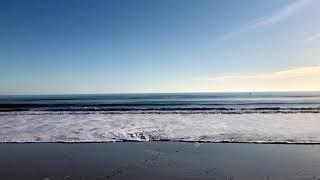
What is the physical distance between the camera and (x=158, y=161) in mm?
10719

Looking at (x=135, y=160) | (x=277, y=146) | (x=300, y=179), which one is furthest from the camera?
(x=277, y=146)

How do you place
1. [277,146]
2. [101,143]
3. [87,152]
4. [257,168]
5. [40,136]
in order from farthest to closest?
[40,136] → [101,143] → [277,146] → [87,152] → [257,168]

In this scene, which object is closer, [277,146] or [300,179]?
[300,179]

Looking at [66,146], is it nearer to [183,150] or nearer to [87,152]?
[87,152]

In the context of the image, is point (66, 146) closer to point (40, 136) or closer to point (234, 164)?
point (40, 136)

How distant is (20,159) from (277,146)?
984 cm

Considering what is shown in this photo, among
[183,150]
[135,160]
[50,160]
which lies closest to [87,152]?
[50,160]

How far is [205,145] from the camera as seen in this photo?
45.3 feet

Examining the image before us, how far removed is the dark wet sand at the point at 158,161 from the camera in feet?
29.5

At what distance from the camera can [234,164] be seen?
1019 centimetres

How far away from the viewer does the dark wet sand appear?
8984mm

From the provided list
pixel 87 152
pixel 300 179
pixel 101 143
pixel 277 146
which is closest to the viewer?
pixel 300 179

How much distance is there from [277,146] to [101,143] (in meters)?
7.57

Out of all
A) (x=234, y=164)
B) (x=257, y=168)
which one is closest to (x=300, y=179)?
(x=257, y=168)
